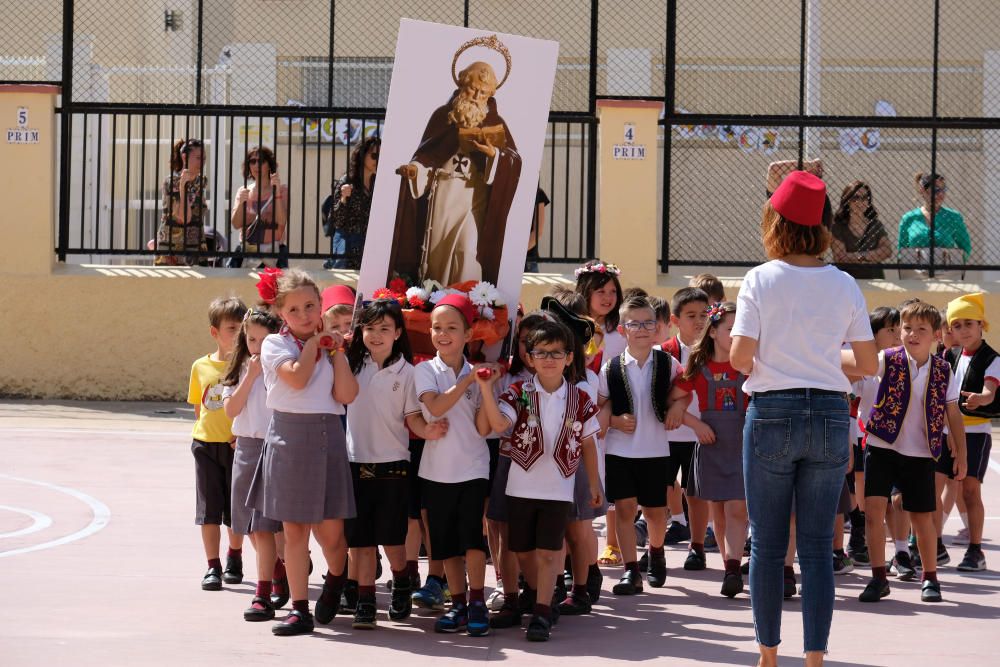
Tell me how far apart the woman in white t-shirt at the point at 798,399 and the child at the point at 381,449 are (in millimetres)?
1672

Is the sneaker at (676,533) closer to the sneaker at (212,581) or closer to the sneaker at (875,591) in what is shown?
the sneaker at (875,591)

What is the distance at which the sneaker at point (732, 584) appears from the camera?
21.7 feet

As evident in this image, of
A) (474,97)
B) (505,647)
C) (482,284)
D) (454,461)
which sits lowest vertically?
(505,647)

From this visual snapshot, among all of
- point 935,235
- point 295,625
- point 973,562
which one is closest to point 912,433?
point 973,562

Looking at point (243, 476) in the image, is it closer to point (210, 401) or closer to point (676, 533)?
point (210, 401)

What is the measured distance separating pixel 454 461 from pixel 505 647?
2.68ft

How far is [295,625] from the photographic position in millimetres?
5738

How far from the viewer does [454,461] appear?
19.6 feet

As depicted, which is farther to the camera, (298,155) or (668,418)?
(298,155)

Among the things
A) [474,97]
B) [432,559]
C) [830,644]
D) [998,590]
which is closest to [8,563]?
[432,559]

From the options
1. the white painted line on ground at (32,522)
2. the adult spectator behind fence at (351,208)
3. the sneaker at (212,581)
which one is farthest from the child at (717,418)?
the adult spectator behind fence at (351,208)

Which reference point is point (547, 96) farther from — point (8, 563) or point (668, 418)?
point (8, 563)

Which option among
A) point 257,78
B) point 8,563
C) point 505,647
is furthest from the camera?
point 257,78

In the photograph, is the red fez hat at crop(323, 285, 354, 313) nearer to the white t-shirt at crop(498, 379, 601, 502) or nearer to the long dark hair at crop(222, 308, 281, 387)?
the long dark hair at crop(222, 308, 281, 387)
